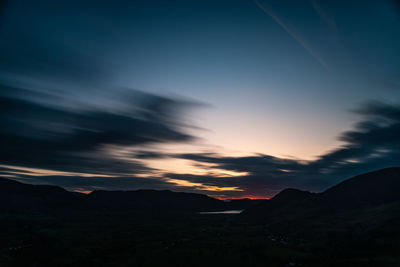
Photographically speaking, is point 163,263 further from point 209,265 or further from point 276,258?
point 276,258

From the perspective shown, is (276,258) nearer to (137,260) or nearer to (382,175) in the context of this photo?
(137,260)

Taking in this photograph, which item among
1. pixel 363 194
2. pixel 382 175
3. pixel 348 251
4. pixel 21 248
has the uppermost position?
pixel 382 175

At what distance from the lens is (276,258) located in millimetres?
65875

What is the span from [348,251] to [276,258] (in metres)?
19.8

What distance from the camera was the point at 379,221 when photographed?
3937 inches

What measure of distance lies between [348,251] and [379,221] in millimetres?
44258

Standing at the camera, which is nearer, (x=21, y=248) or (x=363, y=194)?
(x=21, y=248)

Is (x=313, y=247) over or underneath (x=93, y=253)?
over

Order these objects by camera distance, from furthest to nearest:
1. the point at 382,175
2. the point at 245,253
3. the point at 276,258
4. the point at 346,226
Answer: the point at 382,175, the point at 346,226, the point at 245,253, the point at 276,258

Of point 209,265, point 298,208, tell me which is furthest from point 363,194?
point 209,265

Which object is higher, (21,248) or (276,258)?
(276,258)

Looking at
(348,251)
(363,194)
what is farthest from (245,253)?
(363,194)

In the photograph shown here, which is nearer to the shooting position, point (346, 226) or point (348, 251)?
point (348, 251)

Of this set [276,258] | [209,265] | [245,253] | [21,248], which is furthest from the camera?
[21,248]
